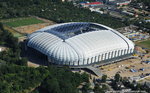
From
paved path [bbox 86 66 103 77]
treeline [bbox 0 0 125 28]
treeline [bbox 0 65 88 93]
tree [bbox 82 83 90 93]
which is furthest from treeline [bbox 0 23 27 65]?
treeline [bbox 0 0 125 28]

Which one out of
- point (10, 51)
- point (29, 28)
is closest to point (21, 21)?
point (29, 28)

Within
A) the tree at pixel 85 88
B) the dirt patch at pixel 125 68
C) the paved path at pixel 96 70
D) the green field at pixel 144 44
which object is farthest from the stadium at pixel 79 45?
the green field at pixel 144 44

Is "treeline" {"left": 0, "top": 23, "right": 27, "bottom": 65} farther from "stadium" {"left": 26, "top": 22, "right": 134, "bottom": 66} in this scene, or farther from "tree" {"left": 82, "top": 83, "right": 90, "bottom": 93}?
"tree" {"left": 82, "top": 83, "right": 90, "bottom": 93}

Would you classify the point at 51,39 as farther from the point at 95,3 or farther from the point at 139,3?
the point at 139,3

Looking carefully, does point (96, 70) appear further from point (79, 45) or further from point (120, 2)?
point (120, 2)

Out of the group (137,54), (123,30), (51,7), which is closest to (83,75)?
(137,54)

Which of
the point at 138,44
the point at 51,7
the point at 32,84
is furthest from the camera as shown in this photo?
the point at 51,7

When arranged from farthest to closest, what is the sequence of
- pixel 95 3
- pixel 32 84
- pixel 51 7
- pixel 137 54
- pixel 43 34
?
pixel 95 3, pixel 51 7, pixel 137 54, pixel 43 34, pixel 32 84
